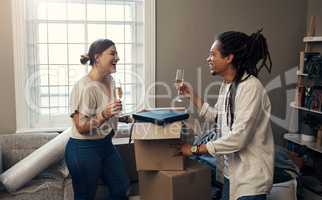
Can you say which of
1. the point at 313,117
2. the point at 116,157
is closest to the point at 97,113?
the point at 116,157

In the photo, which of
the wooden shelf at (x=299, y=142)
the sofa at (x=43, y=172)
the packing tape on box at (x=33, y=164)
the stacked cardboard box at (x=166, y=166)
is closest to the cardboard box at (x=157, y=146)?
the stacked cardboard box at (x=166, y=166)

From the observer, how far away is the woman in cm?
227

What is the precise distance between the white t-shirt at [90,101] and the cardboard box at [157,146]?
1.11 feet

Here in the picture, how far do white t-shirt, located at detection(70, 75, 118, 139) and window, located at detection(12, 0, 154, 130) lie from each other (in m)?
1.30

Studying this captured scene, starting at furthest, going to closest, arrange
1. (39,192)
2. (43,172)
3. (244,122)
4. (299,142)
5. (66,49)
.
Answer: (299,142) → (66,49) → (43,172) → (39,192) → (244,122)

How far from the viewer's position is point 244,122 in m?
1.71

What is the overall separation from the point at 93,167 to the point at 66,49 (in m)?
1.67

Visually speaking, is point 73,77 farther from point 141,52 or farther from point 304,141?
point 304,141

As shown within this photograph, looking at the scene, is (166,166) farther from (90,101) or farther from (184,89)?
(90,101)

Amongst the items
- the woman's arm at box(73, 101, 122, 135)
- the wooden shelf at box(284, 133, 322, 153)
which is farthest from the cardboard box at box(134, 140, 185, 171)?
the wooden shelf at box(284, 133, 322, 153)

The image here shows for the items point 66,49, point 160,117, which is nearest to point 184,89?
point 160,117

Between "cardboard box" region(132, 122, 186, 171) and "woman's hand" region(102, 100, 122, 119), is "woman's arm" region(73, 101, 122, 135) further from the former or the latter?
"cardboard box" region(132, 122, 186, 171)

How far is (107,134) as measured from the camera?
8.02ft

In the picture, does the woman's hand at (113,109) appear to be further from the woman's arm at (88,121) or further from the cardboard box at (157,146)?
the cardboard box at (157,146)
